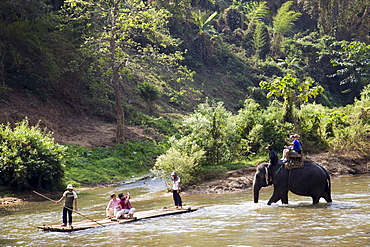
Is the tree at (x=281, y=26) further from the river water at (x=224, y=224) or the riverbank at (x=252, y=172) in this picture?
the river water at (x=224, y=224)

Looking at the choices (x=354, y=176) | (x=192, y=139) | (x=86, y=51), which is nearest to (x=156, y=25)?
(x=86, y=51)

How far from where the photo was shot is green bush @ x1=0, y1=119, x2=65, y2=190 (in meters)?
23.0

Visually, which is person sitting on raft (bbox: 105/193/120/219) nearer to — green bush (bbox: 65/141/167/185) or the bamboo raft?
the bamboo raft

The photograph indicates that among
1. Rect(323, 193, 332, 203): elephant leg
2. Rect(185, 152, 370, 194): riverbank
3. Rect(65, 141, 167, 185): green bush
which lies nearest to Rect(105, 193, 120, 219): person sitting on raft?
Rect(185, 152, 370, 194): riverbank

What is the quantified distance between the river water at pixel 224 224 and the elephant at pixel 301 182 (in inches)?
15.1

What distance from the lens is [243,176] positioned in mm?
24250

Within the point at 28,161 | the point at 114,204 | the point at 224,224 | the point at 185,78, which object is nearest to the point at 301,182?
the point at 224,224

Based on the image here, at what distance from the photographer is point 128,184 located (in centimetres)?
2745

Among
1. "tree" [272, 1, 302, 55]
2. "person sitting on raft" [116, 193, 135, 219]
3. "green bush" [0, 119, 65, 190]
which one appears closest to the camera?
"person sitting on raft" [116, 193, 135, 219]

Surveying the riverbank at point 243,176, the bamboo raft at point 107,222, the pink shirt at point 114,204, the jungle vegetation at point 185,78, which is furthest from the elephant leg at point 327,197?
the pink shirt at point 114,204

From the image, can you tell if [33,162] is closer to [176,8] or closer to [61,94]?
[61,94]

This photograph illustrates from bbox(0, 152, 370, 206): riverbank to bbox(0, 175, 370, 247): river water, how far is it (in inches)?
58.9

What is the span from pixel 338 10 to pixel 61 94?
164 feet

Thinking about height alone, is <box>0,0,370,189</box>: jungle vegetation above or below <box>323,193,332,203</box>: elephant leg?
above
